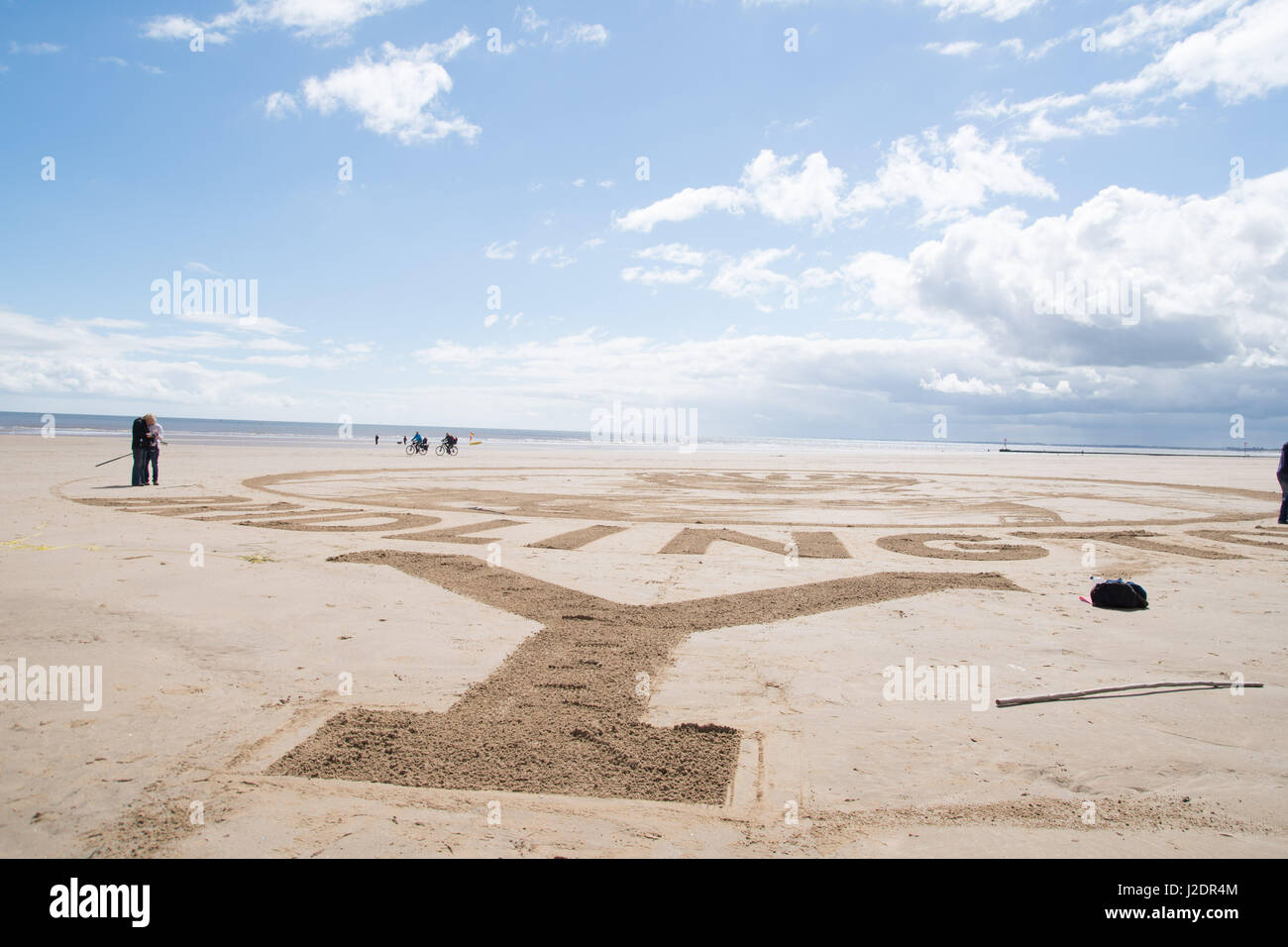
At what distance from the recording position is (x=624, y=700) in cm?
590

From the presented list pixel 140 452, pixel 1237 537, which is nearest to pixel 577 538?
pixel 1237 537

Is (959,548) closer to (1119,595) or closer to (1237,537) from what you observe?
(1119,595)

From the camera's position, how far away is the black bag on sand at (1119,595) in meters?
9.05

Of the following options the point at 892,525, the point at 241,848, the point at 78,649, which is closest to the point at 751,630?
the point at 241,848

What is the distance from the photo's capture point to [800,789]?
447 cm

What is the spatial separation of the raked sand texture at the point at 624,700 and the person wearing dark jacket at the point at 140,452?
9.08m

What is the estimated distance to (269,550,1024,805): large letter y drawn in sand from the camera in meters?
4.52

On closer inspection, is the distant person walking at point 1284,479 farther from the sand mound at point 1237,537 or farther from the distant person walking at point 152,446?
the distant person walking at point 152,446

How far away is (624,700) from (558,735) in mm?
845

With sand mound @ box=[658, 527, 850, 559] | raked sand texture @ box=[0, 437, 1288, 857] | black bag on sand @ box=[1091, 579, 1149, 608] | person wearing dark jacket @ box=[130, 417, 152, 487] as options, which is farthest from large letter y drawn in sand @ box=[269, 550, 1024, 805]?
person wearing dark jacket @ box=[130, 417, 152, 487]

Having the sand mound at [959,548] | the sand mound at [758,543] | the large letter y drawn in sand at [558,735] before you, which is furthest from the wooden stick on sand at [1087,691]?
the sand mound at [758,543]

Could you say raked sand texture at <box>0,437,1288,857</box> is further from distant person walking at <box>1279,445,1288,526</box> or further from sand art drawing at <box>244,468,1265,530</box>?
distant person walking at <box>1279,445,1288,526</box>

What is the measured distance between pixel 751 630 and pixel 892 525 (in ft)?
35.1
